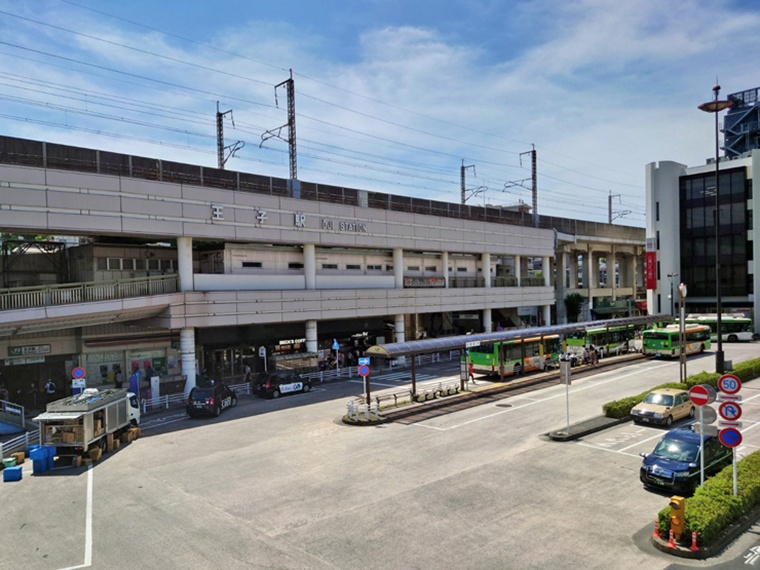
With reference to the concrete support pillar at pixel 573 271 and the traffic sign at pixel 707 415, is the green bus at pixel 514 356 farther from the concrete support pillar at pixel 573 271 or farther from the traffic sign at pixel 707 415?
the concrete support pillar at pixel 573 271

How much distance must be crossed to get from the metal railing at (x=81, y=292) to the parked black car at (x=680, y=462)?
84.9 feet

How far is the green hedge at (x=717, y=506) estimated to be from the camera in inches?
454

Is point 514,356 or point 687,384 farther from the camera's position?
point 514,356

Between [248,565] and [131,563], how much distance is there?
8.61 feet

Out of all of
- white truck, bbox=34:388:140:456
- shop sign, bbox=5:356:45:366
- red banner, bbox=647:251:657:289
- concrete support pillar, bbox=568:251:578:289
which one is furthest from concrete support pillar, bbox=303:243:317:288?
concrete support pillar, bbox=568:251:578:289

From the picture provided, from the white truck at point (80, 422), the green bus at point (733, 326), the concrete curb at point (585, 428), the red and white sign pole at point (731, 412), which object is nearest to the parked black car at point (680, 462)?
the red and white sign pole at point (731, 412)

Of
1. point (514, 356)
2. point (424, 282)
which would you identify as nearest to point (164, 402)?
point (514, 356)

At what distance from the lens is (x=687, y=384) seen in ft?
85.0

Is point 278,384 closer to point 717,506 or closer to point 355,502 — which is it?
point 355,502

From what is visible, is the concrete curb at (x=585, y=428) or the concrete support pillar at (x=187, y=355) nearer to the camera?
the concrete curb at (x=585, y=428)

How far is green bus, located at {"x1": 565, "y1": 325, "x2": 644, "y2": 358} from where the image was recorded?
135 feet

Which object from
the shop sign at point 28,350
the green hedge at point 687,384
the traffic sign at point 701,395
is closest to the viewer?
the traffic sign at point 701,395

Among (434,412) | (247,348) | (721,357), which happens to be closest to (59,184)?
(247,348)

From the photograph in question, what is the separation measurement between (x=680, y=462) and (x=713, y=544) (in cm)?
380
